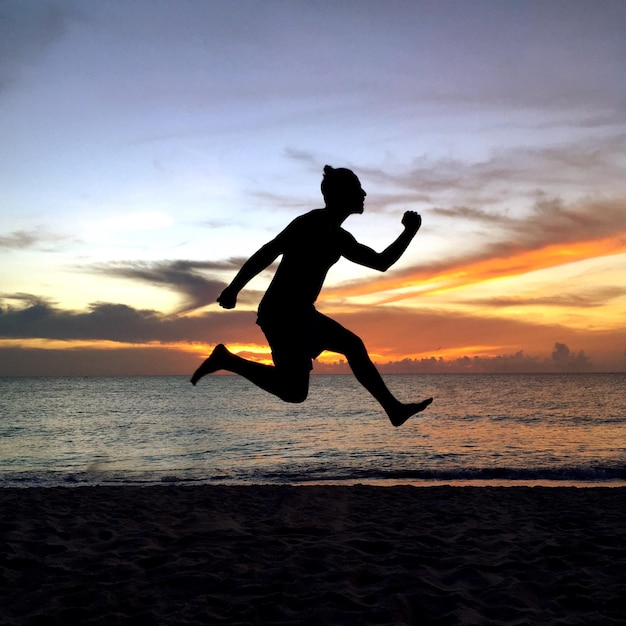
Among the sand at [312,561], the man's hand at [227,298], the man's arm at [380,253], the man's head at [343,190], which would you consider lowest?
the sand at [312,561]

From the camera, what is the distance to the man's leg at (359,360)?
3.17 meters

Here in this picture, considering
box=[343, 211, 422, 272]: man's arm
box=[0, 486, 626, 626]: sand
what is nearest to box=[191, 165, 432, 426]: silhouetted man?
box=[343, 211, 422, 272]: man's arm

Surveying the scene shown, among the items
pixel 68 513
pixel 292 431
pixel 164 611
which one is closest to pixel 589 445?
pixel 292 431

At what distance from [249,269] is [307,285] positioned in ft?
1.04

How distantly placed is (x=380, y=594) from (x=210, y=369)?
3026 mm

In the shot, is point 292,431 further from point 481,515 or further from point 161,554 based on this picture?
point 161,554

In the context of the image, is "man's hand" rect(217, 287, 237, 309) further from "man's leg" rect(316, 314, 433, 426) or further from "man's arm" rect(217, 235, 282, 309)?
"man's leg" rect(316, 314, 433, 426)

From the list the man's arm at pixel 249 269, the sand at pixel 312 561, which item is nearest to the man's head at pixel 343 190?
the man's arm at pixel 249 269

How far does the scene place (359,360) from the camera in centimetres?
328

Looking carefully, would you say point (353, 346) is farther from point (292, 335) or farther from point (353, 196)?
point (353, 196)

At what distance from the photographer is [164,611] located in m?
4.76

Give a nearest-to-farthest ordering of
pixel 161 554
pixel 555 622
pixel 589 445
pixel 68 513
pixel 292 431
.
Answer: pixel 555 622 → pixel 161 554 → pixel 68 513 → pixel 589 445 → pixel 292 431

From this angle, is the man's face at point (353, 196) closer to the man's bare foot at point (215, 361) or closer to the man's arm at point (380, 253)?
the man's arm at point (380, 253)

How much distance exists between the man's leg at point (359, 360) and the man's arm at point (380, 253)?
0.38 m
